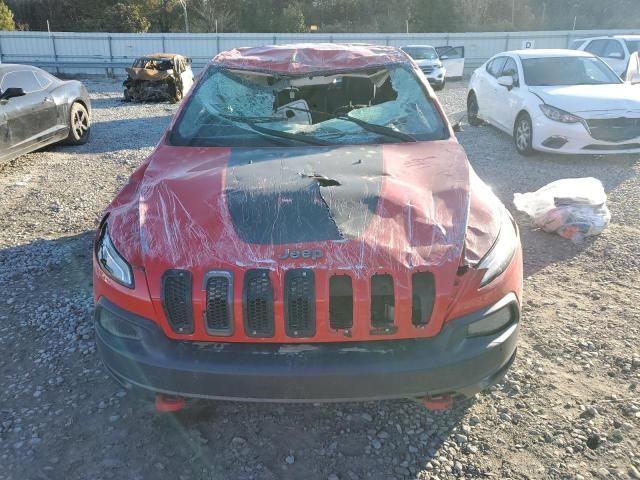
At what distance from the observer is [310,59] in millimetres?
3664

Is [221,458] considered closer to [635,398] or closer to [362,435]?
[362,435]

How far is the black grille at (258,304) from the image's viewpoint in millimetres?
2055

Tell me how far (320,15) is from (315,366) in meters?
43.7

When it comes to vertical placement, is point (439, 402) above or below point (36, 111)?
below

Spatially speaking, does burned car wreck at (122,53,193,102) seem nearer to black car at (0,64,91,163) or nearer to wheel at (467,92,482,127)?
Answer: black car at (0,64,91,163)

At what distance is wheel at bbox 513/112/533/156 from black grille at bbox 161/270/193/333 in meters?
6.80

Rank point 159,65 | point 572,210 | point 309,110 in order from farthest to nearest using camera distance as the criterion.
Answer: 1. point 159,65
2. point 572,210
3. point 309,110

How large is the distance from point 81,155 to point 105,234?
22.2 feet

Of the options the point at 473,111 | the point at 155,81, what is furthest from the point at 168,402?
the point at 155,81

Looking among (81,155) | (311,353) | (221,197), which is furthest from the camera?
(81,155)

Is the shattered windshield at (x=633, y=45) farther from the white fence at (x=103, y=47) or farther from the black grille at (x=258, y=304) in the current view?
the black grille at (x=258, y=304)

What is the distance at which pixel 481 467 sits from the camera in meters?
2.29

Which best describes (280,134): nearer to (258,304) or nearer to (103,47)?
(258,304)

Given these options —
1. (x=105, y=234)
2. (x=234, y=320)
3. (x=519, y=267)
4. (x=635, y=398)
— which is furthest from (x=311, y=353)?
(x=635, y=398)
